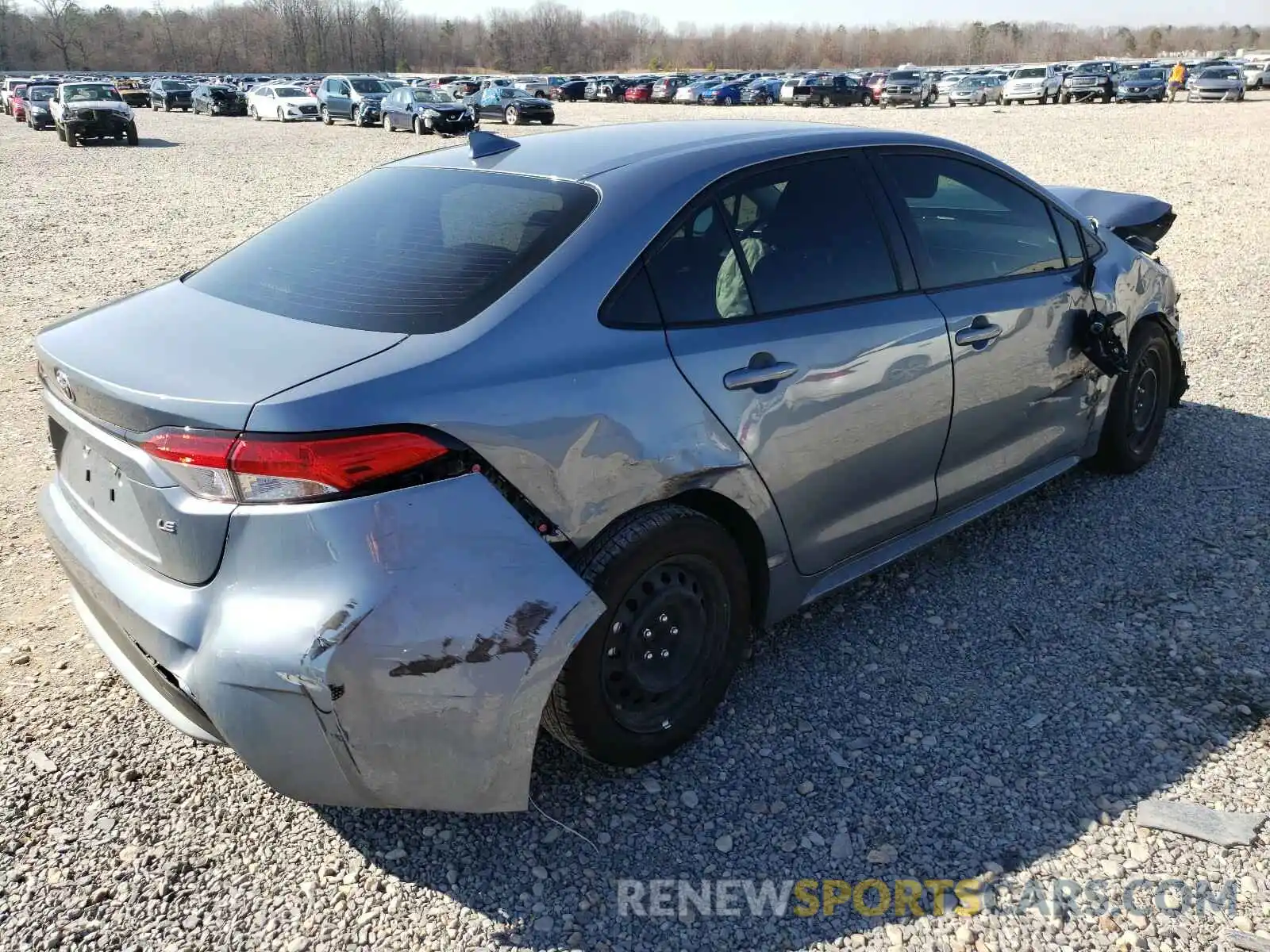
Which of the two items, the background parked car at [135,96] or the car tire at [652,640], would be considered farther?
the background parked car at [135,96]

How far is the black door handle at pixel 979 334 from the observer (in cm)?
354

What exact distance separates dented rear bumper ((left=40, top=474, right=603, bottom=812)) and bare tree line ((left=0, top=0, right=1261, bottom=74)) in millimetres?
123470

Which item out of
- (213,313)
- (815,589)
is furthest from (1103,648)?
(213,313)

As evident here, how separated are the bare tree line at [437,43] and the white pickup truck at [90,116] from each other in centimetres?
9737

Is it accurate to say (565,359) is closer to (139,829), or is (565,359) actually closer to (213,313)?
(213,313)

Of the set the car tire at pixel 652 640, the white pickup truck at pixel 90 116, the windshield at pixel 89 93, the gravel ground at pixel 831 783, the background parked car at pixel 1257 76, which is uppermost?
the background parked car at pixel 1257 76

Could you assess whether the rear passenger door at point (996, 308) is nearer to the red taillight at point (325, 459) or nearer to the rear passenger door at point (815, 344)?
the rear passenger door at point (815, 344)

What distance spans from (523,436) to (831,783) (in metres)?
1.36

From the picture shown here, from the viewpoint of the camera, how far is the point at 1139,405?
4.78 meters

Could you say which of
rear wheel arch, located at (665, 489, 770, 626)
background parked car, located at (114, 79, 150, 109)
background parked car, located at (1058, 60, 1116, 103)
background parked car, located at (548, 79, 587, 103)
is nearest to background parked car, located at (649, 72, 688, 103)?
background parked car, located at (548, 79, 587, 103)

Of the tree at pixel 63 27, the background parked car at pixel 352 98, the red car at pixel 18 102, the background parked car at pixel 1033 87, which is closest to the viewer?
the background parked car at pixel 352 98

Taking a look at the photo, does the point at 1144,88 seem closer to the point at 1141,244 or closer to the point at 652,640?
the point at 1141,244

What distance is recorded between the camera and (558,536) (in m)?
2.50

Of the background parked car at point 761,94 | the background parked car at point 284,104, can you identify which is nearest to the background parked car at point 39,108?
the background parked car at point 284,104
